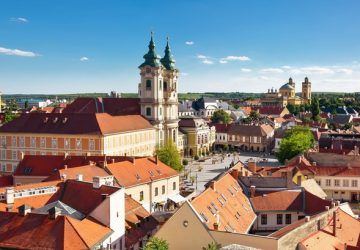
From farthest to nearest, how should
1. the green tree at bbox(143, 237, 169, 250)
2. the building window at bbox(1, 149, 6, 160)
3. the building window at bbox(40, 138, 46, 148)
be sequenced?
1. the building window at bbox(1, 149, 6, 160)
2. the building window at bbox(40, 138, 46, 148)
3. the green tree at bbox(143, 237, 169, 250)

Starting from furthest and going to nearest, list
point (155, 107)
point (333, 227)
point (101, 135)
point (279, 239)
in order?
1. point (155, 107)
2. point (101, 135)
3. point (333, 227)
4. point (279, 239)

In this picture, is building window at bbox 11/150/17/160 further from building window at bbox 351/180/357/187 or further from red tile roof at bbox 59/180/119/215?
building window at bbox 351/180/357/187

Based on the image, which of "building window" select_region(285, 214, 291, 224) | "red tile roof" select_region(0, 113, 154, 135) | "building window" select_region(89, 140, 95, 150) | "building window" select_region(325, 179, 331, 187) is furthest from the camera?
"red tile roof" select_region(0, 113, 154, 135)

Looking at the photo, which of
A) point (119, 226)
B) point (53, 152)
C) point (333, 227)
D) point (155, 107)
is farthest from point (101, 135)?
point (333, 227)

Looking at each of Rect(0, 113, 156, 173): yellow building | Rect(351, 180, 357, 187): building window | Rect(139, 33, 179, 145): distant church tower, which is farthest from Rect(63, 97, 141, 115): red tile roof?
Rect(351, 180, 357, 187): building window

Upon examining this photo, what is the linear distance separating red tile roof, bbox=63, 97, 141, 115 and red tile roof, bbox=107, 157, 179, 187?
3527 centimetres

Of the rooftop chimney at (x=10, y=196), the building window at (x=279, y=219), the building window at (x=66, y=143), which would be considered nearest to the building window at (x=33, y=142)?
the building window at (x=66, y=143)

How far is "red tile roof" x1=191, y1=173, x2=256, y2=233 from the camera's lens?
3059 centimetres

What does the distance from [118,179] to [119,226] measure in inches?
553

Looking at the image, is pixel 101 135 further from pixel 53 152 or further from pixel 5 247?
pixel 5 247

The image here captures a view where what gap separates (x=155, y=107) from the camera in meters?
85.4

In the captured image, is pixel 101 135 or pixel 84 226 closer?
pixel 84 226

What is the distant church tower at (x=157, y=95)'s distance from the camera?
8562 centimetres

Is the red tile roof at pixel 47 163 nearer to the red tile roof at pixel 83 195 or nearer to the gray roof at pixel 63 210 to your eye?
the red tile roof at pixel 83 195
